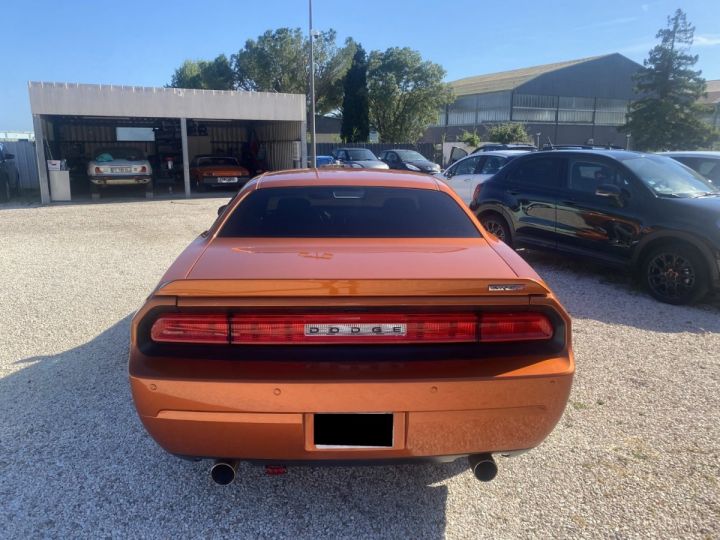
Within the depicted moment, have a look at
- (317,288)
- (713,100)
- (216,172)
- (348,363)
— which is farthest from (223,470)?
(713,100)

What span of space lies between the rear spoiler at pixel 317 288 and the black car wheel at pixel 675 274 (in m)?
4.76

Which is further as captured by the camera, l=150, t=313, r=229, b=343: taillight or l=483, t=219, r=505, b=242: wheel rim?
l=483, t=219, r=505, b=242: wheel rim

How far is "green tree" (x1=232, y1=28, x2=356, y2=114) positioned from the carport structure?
26.5 meters

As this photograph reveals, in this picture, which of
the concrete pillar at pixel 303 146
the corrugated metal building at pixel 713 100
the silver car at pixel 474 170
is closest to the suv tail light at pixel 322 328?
the silver car at pixel 474 170

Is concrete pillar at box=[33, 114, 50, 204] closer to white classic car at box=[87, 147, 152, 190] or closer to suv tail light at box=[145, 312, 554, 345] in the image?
white classic car at box=[87, 147, 152, 190]

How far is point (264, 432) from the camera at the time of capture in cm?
228

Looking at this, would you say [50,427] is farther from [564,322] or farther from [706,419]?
[706,419]

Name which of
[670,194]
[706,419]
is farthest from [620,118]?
[706,419]

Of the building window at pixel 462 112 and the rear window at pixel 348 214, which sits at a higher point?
the building window at pixel 462 112

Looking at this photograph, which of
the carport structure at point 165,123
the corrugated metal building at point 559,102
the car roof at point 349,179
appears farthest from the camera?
the corrugated metal building at point 559,102

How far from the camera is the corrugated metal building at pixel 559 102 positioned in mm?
46562

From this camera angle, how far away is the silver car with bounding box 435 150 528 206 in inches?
452

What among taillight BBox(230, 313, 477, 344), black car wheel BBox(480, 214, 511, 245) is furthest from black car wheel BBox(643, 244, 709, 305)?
taillight BBox(230, 313, 477, 344)

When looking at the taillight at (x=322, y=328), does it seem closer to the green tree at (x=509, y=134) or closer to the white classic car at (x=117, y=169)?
the white classic car at (x=117, y=169)
